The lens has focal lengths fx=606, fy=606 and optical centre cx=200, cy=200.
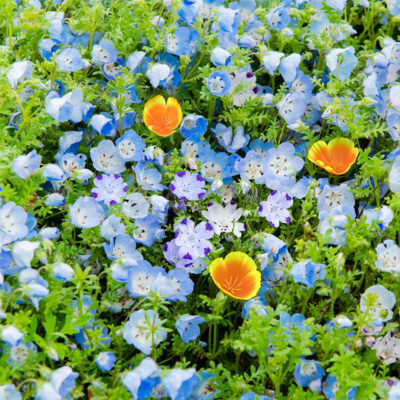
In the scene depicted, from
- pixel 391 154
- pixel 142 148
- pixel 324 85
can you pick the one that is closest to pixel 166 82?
pixel 142 148

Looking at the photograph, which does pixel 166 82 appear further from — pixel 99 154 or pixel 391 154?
pixel 391 154

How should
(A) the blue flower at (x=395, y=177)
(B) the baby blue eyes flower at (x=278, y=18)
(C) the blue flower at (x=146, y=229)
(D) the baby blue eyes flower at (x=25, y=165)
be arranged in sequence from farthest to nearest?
(B) the baby blue eyes flower at (x=278, y=18) → (A) the blue flower at (x=395, y=177) → (C) the blue flower at (x=146, y=229) → (D) the baby blue eyes flower at (x=25, y=165)

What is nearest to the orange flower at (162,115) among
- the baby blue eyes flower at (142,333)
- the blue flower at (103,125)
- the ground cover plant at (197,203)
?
the ground cover plant at (197,203)

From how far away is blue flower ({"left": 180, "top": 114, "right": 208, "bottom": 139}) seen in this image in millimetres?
2348

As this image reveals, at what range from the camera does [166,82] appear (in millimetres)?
2443

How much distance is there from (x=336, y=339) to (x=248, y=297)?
0.99 ft

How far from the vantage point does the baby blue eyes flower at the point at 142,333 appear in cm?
181

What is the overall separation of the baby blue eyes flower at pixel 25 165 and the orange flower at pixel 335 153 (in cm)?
104

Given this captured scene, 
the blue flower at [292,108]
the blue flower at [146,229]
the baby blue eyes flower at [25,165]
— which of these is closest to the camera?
the baby blue eyes flower at [25,165]

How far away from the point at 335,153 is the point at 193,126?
57 centimetres

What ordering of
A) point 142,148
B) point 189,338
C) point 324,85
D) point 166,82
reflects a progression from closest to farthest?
point 189,338 → point 142,148 → point 166,82 → point 324,85

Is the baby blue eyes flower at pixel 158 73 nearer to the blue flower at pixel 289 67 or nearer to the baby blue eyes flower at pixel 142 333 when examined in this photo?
the blue flower at pixel 289 67

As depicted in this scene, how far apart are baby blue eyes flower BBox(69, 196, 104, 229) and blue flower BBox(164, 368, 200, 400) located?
596 millimetres

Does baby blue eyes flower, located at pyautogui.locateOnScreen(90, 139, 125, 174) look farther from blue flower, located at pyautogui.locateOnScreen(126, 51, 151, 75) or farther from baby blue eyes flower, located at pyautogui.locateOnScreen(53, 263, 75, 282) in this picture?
baby blue eyes flower, located at pyautogui.locateOnScreen(53, 263, 75, 282)
